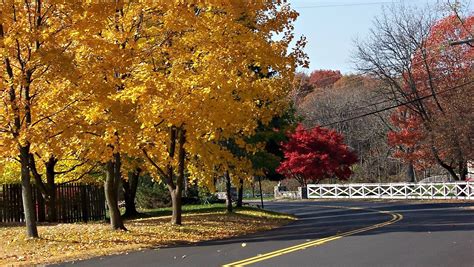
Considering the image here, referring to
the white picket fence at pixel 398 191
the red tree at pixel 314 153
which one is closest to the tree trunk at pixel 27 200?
the white picket fence at pixel 398 191

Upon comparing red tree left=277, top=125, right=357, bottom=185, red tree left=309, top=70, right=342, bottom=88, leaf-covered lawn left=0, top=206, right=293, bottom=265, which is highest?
red tree left=309, top=70, right=342, bottom=88

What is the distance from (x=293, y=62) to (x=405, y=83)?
29673 mm

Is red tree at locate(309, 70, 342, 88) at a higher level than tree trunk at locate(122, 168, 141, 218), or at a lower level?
higher

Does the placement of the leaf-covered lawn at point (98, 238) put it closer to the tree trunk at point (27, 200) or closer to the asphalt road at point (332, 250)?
the tree trunk at point (27, 200)

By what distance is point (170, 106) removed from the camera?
16547 mm

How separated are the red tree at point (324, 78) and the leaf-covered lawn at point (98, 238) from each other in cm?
6300

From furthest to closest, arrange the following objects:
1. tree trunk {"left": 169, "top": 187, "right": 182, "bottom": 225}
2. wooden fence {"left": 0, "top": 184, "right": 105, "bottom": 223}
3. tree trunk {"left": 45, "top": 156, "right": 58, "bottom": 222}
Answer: tree trunk {"left": 45, "top": 156, "right": 58, "bottom": 222} → wooden fence {"left": 0, "top": 184, "right": 105, "bottom": 223} → tree trunk {"left": 169, "top": 187, "right": 182, "bottom": 225}

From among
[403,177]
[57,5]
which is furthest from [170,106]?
[403,177]

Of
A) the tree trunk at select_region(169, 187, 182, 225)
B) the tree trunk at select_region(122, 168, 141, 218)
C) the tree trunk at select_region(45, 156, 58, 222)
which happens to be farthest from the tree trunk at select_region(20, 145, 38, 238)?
the tree trunk at select_region(122, 168, 141, 218)

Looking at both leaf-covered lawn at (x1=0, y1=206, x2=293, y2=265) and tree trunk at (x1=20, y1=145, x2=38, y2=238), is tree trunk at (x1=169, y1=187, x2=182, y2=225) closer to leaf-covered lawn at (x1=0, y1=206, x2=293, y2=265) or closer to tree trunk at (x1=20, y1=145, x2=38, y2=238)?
leaf-covered lawn at (x1=0, y1=206, x2=293, y2=265)

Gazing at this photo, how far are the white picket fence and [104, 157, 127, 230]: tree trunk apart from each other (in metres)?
26.5

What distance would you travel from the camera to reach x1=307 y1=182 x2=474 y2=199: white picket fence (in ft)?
129

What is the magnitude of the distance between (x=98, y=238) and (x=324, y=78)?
7147 cm

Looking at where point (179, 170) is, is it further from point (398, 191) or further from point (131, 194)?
point (398, 191)
